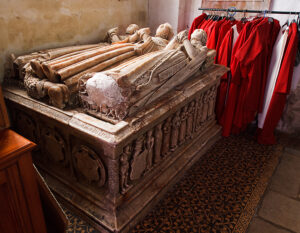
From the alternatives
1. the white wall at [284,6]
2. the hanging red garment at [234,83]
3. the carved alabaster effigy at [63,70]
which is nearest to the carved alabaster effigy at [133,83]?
the carved alabaster effigy at [63,70]

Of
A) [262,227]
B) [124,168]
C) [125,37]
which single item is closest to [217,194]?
[262,227]

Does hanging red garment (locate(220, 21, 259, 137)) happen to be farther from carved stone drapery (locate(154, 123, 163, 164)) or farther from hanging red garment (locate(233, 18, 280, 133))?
carved stone drapery (locate(154, 123, 163, 164))

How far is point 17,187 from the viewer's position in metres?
1.26

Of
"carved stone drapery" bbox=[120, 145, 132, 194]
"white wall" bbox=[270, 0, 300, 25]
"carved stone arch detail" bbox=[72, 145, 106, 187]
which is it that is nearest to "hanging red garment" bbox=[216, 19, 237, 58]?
"white wall" bbox=[270, 0, 300, 25]

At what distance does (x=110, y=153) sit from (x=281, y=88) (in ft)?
7.04

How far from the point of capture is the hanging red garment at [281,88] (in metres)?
2.65

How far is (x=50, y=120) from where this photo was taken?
75.6 inches

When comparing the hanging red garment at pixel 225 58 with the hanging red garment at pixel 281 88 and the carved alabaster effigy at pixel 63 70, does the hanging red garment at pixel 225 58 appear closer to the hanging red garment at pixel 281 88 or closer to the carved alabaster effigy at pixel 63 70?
the hanging red garment at pixel 281 88

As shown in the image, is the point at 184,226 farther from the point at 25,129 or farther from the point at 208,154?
the point at 25,129

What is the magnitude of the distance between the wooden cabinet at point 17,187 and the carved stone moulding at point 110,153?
47cm

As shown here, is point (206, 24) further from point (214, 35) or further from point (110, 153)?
point (110, 153)

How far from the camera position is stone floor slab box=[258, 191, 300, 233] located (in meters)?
2.04

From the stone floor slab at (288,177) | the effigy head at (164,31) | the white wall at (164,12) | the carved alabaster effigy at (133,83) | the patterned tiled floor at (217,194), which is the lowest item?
the stone floor slab at (288,177)

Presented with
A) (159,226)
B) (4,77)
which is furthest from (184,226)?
(4,77)
